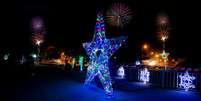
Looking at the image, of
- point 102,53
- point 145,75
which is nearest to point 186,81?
point 145,75

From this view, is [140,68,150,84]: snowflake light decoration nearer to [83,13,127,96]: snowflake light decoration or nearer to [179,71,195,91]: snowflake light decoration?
[179,71,195,91]: snowflake light decoration

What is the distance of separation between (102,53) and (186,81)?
16.6 ft

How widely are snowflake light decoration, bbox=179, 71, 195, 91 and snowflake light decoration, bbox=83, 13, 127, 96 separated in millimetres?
4720

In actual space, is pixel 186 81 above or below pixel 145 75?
below

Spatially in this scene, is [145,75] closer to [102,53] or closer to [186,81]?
[186,81]

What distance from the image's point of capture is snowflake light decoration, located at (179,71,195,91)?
508 inches

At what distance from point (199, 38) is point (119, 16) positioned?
7.97 metres

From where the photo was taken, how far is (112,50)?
432 inches

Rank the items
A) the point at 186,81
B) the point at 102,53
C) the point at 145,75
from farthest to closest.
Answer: the point at 145,75, the point at 186,81, the point at 102,53

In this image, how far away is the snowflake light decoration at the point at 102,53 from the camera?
10620 millimetres

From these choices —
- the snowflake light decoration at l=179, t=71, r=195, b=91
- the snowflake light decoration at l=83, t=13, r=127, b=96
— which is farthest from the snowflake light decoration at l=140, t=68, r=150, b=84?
the snowflake light decoration at l=83, t=13, r=127, b=96

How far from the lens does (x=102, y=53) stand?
11336 mm

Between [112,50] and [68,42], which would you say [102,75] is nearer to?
[112,50]

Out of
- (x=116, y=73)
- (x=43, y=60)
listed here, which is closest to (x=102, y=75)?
(x=116, y=73)
